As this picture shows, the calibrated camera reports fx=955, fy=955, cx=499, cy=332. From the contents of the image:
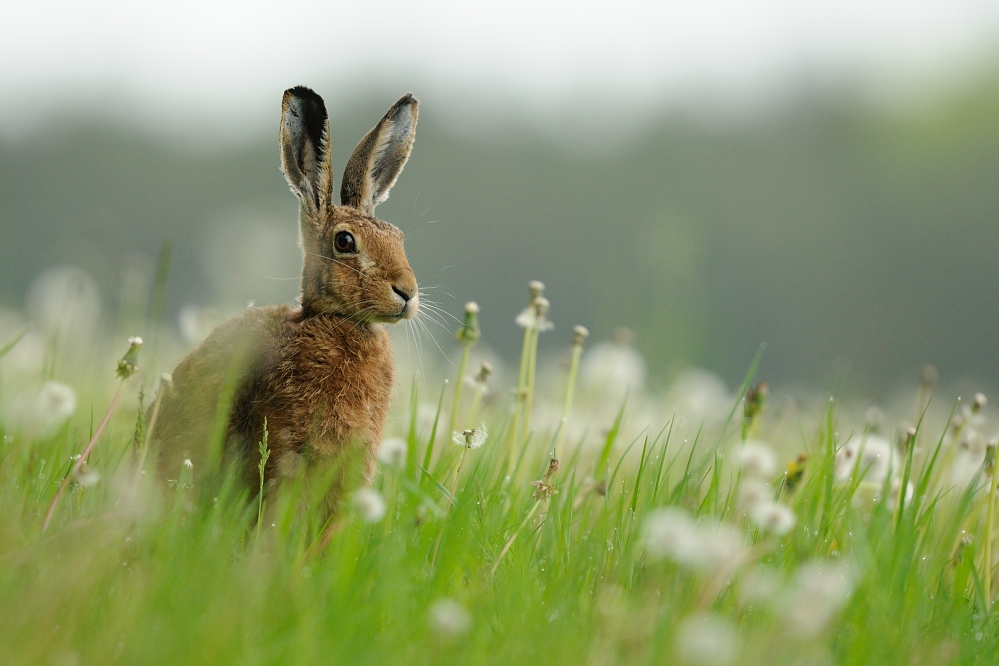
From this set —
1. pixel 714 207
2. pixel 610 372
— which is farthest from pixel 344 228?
pixel 714 207

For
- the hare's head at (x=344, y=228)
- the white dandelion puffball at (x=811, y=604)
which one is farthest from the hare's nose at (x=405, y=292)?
the white dandelion puffball at (x=811, y=604)

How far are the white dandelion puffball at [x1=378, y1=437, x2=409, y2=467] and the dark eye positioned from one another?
821 mm

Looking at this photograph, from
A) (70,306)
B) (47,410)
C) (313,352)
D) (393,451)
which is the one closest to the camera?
(47,410)

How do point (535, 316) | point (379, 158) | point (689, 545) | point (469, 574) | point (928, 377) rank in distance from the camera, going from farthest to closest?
point (928, 377) → point (379, 158) → point (535, 316) → point (469, 574) → point (689, 545)

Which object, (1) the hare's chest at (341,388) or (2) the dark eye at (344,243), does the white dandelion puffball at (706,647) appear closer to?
(1) the hare's chest at (341,388)

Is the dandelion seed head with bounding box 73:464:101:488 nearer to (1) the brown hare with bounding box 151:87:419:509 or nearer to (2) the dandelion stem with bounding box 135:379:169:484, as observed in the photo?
(2) the dandelion stem with bounding box 135:379:169:484

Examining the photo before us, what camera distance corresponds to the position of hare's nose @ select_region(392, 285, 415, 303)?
154 inches

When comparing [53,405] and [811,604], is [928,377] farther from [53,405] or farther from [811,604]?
[53,405]

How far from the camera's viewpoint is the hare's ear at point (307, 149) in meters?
4.05

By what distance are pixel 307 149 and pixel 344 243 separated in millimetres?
477

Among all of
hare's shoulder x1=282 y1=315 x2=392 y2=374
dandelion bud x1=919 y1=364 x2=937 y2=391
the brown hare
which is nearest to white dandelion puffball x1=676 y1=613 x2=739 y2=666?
the brown hare

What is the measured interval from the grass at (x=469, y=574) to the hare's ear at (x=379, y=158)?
1.12 m

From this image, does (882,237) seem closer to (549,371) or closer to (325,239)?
(549,371)

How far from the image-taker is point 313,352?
382 cm
